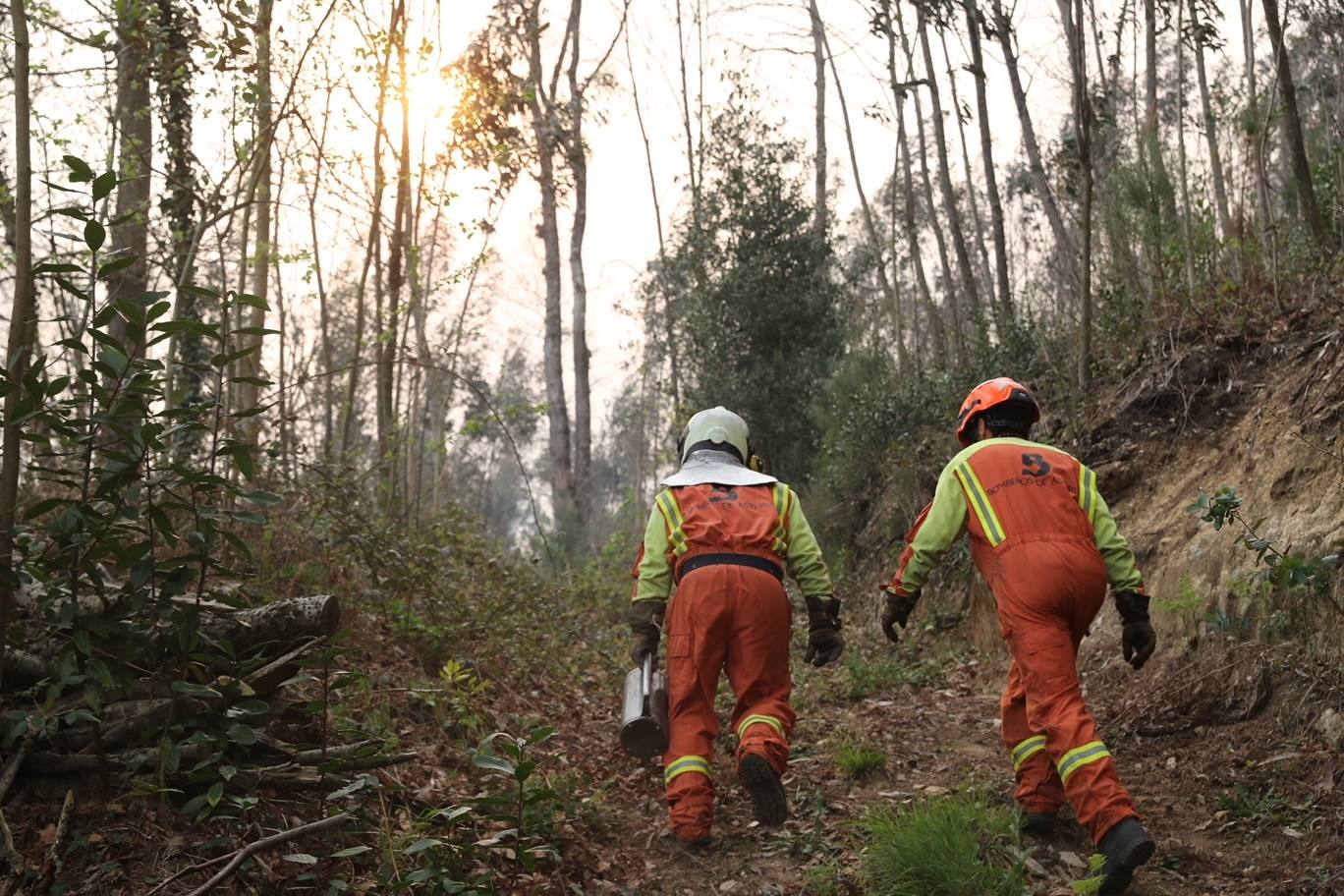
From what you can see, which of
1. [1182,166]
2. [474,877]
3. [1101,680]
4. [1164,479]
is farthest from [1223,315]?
[474,877]

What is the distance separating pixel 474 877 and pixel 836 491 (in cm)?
1046

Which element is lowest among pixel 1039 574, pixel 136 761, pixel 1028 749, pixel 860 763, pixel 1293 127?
pixel 860 763

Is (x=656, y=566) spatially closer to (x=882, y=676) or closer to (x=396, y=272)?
(x=882, y=676)

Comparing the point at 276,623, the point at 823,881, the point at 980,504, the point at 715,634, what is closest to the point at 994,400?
the point at 980,504

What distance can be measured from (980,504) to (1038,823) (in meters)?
1.33

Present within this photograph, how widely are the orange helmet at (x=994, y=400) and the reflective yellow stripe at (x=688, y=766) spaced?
1885 millimetres

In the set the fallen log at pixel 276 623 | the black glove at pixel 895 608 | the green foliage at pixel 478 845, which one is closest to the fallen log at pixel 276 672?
the fallen log at pixel 276 623

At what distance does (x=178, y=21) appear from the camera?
7.54m

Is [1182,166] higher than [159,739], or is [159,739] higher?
[1182,166]

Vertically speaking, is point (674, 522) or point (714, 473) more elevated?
point (714, 473)

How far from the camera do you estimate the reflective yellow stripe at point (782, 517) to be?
15.9 ft

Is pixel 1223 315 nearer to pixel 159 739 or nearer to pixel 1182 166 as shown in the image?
pixel 1182 166

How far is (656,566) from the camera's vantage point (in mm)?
4879

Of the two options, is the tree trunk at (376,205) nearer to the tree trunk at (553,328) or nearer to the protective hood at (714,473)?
the protective hood at (714,473)
